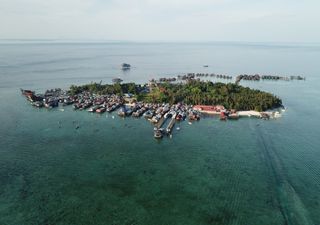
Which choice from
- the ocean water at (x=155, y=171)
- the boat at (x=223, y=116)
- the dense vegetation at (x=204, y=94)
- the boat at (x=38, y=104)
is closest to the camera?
the ocean water at (x=155, y=171)

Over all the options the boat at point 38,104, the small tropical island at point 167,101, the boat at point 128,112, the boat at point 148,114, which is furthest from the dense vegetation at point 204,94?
the boat at point 38,104

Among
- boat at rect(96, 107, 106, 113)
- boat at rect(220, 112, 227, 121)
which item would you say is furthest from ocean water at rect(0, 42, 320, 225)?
boat at rect(96, 107, 106, 113)

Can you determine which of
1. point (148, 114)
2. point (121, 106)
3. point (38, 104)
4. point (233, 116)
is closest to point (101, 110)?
point (121, 106)

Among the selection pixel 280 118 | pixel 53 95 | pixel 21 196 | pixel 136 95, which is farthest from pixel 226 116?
pixel 53 95

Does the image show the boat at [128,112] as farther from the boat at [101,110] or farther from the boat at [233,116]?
the boat at [233,116]

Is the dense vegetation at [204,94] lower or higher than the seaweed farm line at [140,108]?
higher

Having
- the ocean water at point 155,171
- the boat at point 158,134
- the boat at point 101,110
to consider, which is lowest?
the ocean water at point 155,171

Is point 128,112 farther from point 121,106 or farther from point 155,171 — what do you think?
point 155,171

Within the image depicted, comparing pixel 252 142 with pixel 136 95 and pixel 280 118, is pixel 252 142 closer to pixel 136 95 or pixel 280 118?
pixel 280 118
